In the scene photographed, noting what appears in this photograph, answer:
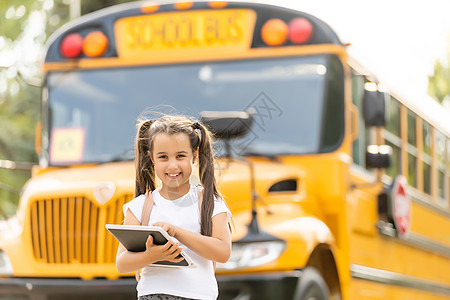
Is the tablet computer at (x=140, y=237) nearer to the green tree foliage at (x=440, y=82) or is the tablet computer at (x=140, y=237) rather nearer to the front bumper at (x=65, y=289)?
the front bumper at (x=65, y=289)

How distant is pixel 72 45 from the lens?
593 centimetres

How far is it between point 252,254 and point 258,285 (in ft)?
0.47

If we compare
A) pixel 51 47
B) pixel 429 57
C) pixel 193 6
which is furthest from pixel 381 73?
pixel 429 57

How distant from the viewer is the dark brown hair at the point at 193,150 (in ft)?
8.43

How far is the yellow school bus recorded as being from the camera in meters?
5.02

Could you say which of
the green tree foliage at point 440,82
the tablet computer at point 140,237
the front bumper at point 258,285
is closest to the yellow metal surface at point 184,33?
the front bumper at point 258,285

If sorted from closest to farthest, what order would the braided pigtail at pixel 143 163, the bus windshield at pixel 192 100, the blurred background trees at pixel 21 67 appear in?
the braided pigtail at pixel 143 163, the bus windshield at pixel 192 100, the blurred background trees at pixel 21 67

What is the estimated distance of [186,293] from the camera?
8.29 ft

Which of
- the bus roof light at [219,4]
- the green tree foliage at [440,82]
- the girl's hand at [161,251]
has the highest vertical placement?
the bus roof light at [219,4]

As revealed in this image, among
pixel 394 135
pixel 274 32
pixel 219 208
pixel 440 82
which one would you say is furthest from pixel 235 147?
pixel 440 82

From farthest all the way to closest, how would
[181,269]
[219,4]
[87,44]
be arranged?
[87,44] < [219,4] < [181,269]

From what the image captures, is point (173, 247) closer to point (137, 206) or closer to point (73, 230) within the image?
point (137, 206)

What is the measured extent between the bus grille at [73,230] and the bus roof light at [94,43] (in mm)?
1025

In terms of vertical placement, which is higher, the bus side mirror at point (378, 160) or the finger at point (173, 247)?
the finger at point (173, 247)
